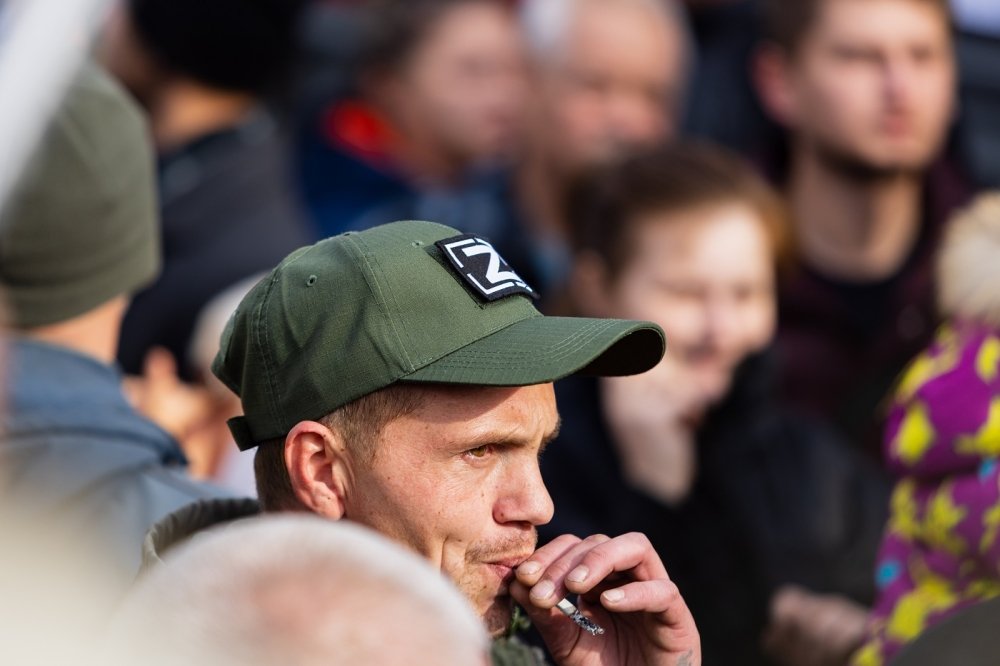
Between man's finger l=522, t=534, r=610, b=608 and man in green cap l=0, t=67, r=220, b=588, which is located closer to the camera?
man's finger l=522, t=534, r=610, b=608

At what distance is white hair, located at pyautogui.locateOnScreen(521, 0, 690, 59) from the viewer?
5.47 meters

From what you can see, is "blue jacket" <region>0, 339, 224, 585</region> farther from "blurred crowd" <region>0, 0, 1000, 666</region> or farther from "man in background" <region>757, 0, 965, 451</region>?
"man in background" <region>757, 0, 965, 451</region>

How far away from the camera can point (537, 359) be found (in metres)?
2.10

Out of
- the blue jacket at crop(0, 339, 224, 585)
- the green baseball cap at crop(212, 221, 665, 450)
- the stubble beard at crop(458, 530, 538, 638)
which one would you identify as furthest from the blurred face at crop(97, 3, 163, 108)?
the stubble beard at crop(458, 530, 538, 638)

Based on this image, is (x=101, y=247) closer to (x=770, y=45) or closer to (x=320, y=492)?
(x=320, y=492)

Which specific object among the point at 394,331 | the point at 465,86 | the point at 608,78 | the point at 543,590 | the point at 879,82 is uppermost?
the point at 394,331

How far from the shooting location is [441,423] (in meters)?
2.16

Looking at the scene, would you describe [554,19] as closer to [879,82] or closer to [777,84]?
[777,84]

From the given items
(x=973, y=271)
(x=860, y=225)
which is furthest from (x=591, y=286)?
(x=973, y=271)

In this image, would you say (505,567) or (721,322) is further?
(721,322)

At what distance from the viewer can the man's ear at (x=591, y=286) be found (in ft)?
14.0

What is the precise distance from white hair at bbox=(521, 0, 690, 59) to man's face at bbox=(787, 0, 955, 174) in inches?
24.3

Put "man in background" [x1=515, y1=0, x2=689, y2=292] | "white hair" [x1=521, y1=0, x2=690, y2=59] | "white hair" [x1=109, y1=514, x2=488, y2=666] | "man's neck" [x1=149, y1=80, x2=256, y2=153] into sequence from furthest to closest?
"white hair" [x1=521, y1=0, x2=690, y2=59], "man in background" [x1=515, y1=0, x2=689, y2=292], "man's neck" [x1=149, y1=80, x2=256, y2=153], "white hair" [x1=109, y1=514, x2=488, y2=666]

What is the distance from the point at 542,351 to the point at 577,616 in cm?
35
